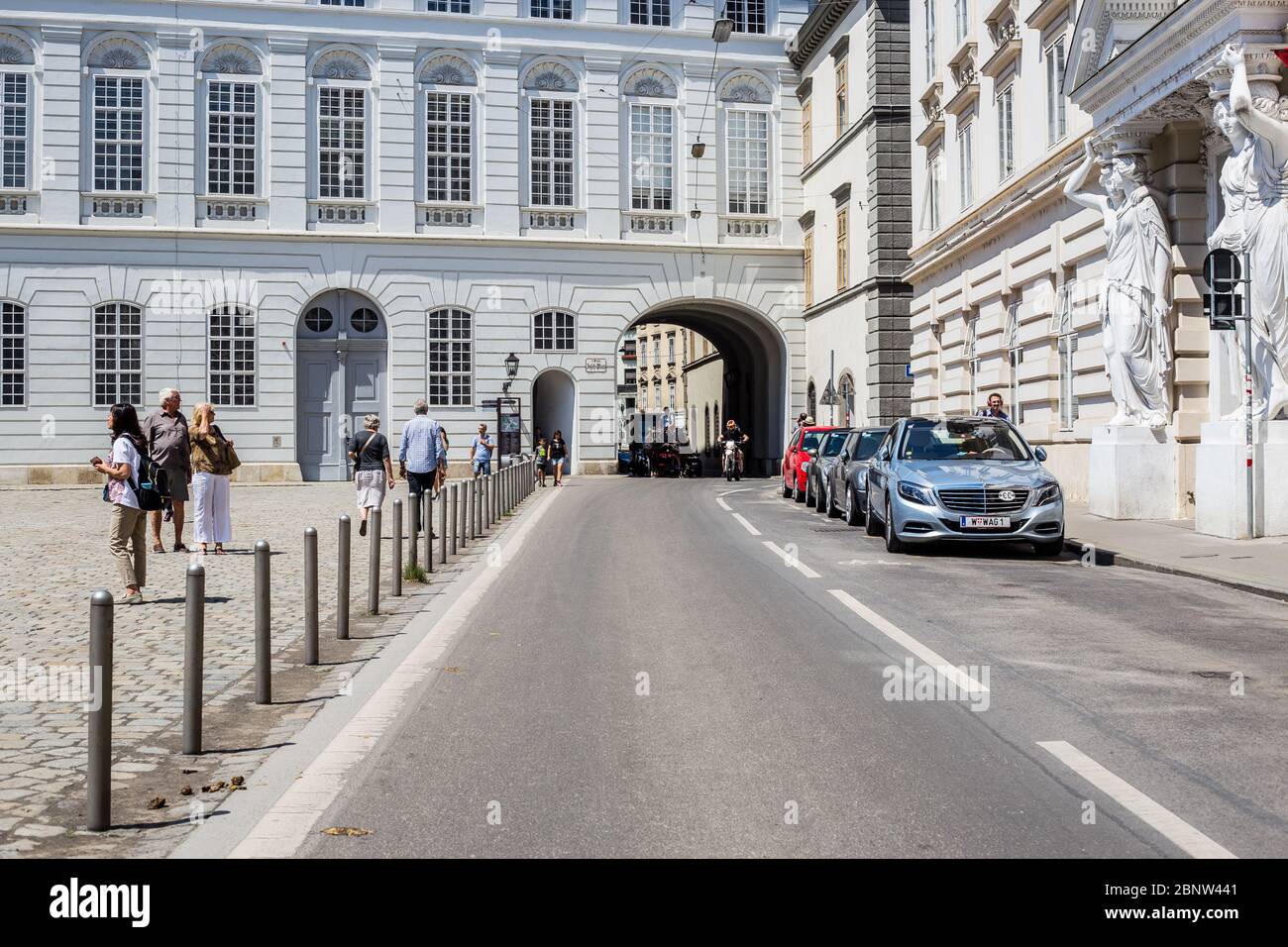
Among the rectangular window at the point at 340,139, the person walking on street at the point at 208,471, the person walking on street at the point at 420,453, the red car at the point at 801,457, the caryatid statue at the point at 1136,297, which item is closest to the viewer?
the person walking on street at the point at 208,471

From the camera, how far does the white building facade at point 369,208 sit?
44.0m

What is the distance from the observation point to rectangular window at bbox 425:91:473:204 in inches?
1815

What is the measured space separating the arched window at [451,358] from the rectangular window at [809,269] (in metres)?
11.5

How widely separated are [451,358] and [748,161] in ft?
40.3

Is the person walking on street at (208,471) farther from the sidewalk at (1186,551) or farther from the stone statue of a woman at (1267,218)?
the stone statue of a woman at (1267,218)

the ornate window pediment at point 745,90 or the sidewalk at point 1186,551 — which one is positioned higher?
the ornate window pediment at point 745,90

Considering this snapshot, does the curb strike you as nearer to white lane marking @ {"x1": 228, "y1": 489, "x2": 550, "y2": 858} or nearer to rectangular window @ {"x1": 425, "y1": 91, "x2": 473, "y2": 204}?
white lane marking @ {"x1": 228, "y1": 489, "x2": 550, "y2": 858}

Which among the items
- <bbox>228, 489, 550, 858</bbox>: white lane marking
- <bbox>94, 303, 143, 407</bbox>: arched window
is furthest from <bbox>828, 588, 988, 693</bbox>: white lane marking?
<bbox>94, 303, 143, 407</bbox>: arched window

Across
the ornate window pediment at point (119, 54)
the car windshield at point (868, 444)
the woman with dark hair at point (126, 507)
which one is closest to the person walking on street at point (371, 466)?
the woman with dark hair at point (126, 507)

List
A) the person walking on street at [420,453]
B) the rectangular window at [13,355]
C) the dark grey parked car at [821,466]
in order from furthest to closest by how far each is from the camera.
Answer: the rectangular window at [13,355] → the dark grey parked car at [821,466] → the person walking on street at [420,453]

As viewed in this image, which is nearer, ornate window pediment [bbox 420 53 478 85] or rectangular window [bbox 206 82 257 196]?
rectangular window [bbox 206 82 257 196]

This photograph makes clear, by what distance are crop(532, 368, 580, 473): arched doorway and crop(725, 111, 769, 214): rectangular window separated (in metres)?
8.25

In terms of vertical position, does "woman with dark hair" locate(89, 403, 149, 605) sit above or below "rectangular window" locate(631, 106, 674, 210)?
below

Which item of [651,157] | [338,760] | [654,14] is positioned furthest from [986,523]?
[654,14]
